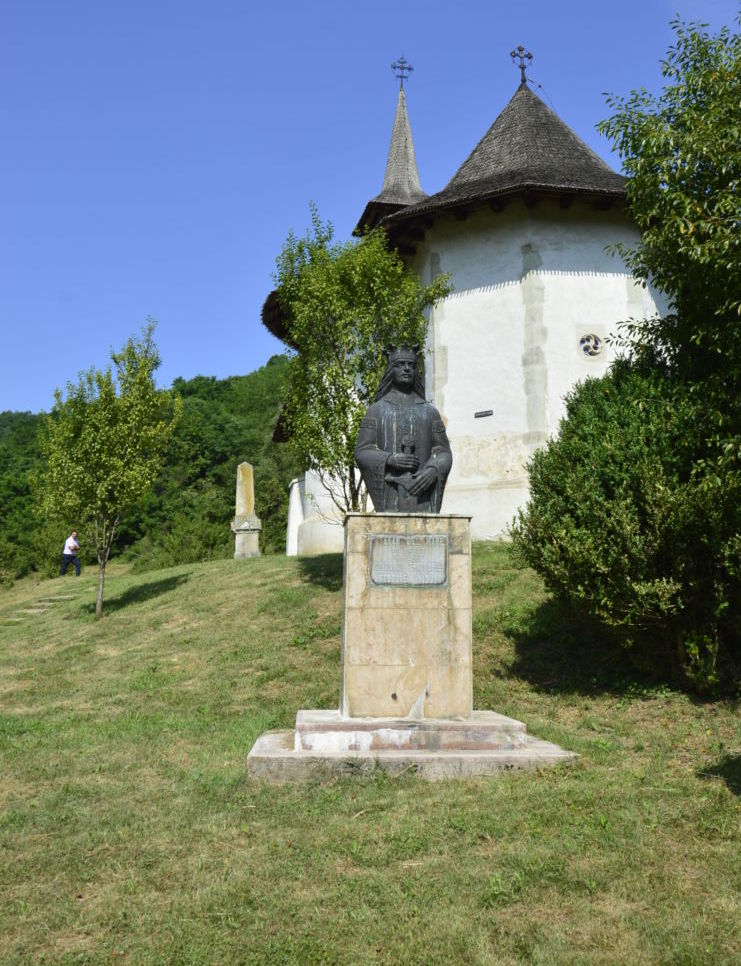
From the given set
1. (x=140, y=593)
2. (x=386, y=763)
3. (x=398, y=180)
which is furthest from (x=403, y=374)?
(x=398, y=180)

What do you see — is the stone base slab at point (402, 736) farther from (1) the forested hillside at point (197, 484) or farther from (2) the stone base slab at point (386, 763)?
(1) the forested hillside at point (197, 484)

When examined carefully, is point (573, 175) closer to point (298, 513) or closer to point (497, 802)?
point (298, 513)

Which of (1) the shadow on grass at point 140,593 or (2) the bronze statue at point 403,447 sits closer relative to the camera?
(2) the bronze statue at point 403,447

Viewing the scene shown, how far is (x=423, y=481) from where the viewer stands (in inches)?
297

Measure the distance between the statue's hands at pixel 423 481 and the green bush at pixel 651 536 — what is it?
2.17 meters

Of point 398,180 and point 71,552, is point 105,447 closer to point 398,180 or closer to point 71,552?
point 71,552

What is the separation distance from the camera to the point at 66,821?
18.3 ft

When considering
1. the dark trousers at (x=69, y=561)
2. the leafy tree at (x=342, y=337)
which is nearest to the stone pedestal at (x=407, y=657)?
the leafy tree at (x=342, y=337)

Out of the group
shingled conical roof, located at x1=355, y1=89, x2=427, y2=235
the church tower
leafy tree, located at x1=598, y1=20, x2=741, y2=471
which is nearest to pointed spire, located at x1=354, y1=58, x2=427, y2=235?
shingled conical roof, located at x1=355, y1=89, x2=427, y2=235

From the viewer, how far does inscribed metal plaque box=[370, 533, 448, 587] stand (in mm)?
7160

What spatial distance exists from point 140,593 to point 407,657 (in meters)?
14.1

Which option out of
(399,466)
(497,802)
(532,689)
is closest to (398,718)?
(497,802)

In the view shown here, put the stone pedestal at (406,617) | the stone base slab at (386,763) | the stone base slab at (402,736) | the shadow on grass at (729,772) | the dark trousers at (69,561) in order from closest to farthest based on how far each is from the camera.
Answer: the shadow on grass at (729,772) < the stone base slab at (386,763) < the stone base slab at (402,736) < the stone pedestal at (406,617) < the dark trousers at (69,561)

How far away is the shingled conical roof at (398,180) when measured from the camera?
83.8 feet
